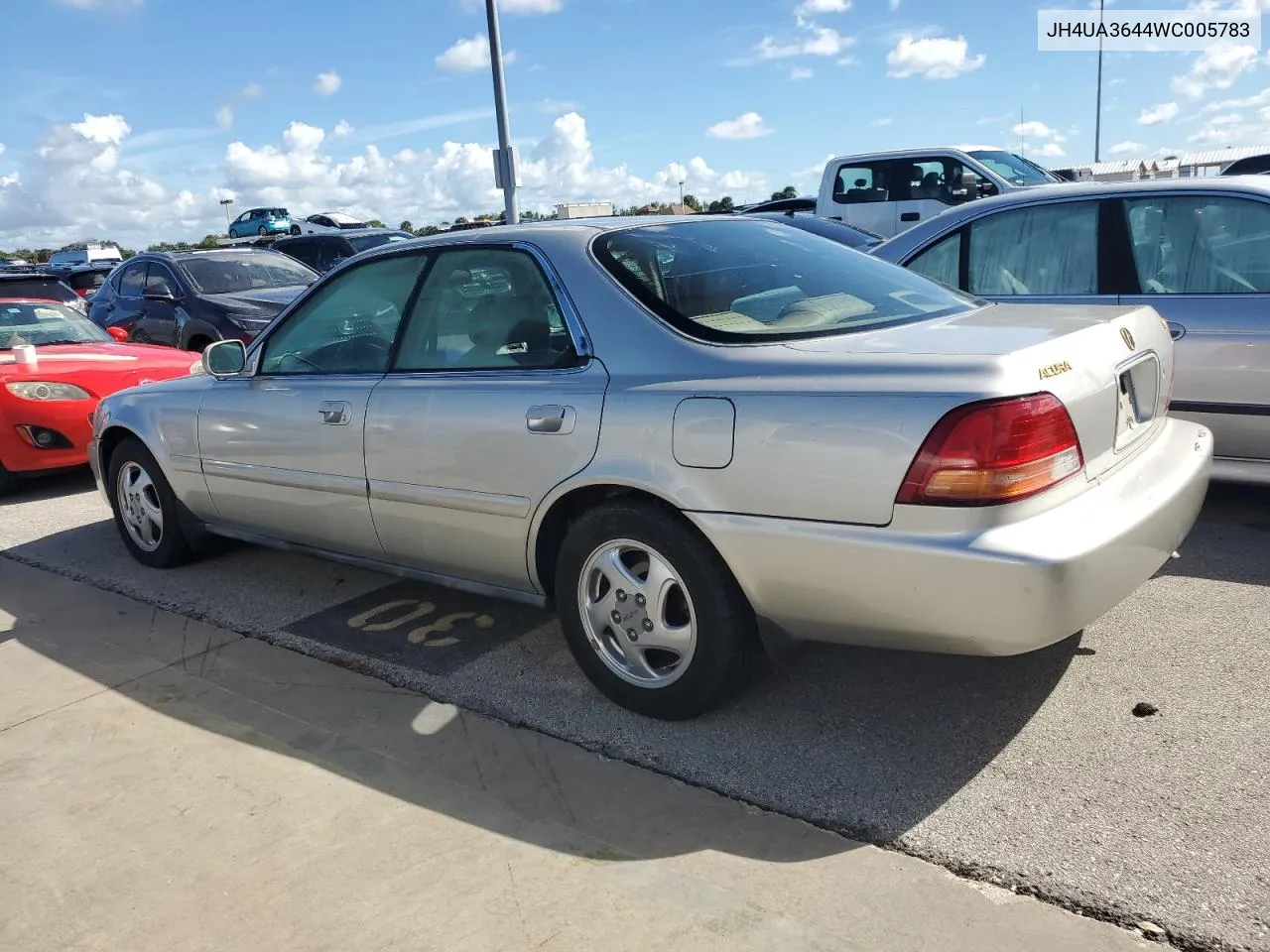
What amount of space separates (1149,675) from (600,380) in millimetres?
1918

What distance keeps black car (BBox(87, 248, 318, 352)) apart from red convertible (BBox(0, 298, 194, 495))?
2.26 m

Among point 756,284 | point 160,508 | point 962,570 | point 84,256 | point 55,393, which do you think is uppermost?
point 84,256

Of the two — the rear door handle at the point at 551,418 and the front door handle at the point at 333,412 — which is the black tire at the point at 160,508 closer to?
the front door handle at the point at 333,412

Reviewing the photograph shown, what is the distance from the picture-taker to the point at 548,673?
146 inches

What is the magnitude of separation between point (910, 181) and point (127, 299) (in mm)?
9082

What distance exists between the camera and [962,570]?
2.59 meters

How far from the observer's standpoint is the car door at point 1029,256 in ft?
16.6

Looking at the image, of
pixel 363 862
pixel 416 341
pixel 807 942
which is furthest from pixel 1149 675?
pixel 416 341

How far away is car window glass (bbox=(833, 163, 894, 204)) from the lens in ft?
44.5

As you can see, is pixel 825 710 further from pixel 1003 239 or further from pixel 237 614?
pixel 1003 239

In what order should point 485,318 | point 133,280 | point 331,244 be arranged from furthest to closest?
point 331,244, point 133,280, point 485,318

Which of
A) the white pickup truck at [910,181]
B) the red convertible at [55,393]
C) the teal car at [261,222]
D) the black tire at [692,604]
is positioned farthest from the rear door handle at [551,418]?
the teal car at [261,222]

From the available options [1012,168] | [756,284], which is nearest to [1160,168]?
[1012,168]

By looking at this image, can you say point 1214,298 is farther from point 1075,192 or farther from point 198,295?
point 198,295
